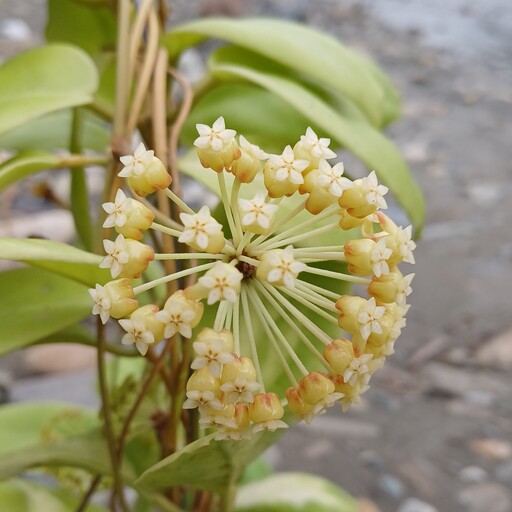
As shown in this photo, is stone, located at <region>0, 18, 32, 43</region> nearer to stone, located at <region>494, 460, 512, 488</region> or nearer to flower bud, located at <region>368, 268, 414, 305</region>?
stone, located at <region>494, 460, 512, 488</region>

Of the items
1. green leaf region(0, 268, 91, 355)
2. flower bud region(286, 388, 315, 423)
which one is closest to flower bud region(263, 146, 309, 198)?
flower bud region(286, 388, 315, 423)

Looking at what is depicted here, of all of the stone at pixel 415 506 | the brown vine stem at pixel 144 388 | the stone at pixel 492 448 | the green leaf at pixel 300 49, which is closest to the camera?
the brown vine stem at pixel 144 388

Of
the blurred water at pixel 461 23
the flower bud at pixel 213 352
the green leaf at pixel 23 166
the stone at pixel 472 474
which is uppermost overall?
the blurred water at pixel 461 23

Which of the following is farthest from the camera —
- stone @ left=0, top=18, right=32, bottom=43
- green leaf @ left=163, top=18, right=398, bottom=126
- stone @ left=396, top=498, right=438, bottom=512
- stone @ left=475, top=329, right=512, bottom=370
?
stone @ left=0, top=18, right=32, bottom=43

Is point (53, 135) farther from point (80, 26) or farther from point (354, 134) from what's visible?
point (354, 134)

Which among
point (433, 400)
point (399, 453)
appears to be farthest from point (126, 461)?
point (433, 400)

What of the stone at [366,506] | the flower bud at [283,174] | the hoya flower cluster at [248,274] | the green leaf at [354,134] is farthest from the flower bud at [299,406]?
the stone at [366,506]

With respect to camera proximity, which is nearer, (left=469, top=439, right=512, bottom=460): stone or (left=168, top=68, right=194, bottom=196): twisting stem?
(left=168, top=68, right=194, bottom=196): twisting stem

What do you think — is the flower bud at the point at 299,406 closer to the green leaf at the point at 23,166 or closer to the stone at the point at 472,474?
the green leaf at the point at 23,166

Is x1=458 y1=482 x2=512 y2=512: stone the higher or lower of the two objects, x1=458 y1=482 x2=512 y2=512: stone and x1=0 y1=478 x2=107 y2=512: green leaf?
the lower
